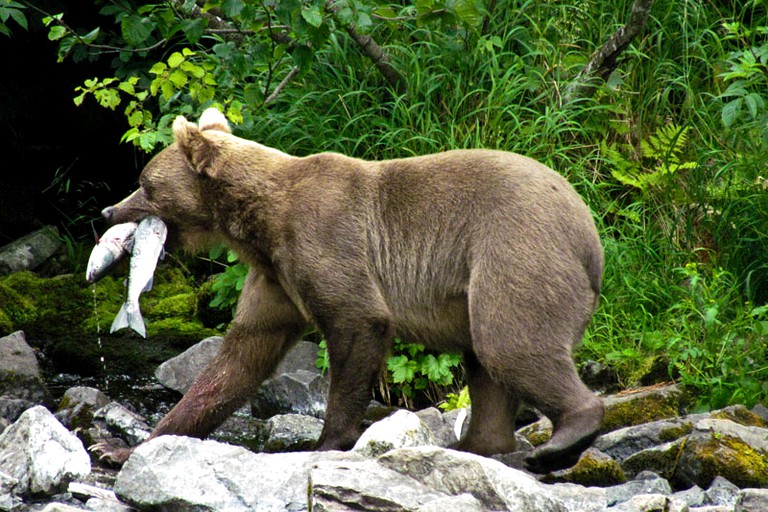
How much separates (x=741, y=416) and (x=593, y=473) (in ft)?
3.58

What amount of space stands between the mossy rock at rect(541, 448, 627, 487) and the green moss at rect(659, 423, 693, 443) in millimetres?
424

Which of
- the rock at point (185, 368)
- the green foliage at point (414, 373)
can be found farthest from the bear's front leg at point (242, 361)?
the rock at point (185, 368)

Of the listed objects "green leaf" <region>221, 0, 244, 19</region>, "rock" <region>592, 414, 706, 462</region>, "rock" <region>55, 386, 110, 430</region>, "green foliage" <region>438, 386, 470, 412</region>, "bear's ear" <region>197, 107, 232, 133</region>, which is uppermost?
"green leaf" <region>221, 0, 244, 19</region>

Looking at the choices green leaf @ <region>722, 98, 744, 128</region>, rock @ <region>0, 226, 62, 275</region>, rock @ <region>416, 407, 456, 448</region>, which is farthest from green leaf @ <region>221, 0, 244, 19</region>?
rock @ <region>0, 226, 62, 275</region>

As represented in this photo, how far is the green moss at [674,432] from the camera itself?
18.3 feet

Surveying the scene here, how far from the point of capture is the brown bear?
5.08m

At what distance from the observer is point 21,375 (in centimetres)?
709

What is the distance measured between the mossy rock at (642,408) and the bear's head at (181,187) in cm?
245

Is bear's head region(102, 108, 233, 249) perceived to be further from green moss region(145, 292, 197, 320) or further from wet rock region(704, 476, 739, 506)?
green moss region(145, 292, 197, 320)

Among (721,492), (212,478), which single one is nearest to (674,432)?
(721,492)

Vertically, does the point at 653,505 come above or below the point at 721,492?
above

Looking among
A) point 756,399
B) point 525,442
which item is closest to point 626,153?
point 756,399

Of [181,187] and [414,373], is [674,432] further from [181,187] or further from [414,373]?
[181,187]

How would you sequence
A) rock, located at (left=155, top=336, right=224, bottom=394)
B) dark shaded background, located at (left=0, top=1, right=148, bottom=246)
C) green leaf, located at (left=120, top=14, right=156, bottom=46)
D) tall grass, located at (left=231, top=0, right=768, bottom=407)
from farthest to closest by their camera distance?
dark shaded background, located at (left=0, top=1, right=148, bottom=246) → green leaf, located at (left=120, top=14, right=156, bottom=46) → rock, located at (left=155, top=336, right=224, bottom=394) → tall grass, located at (left=231, top=0, right=768, bottom=407)
